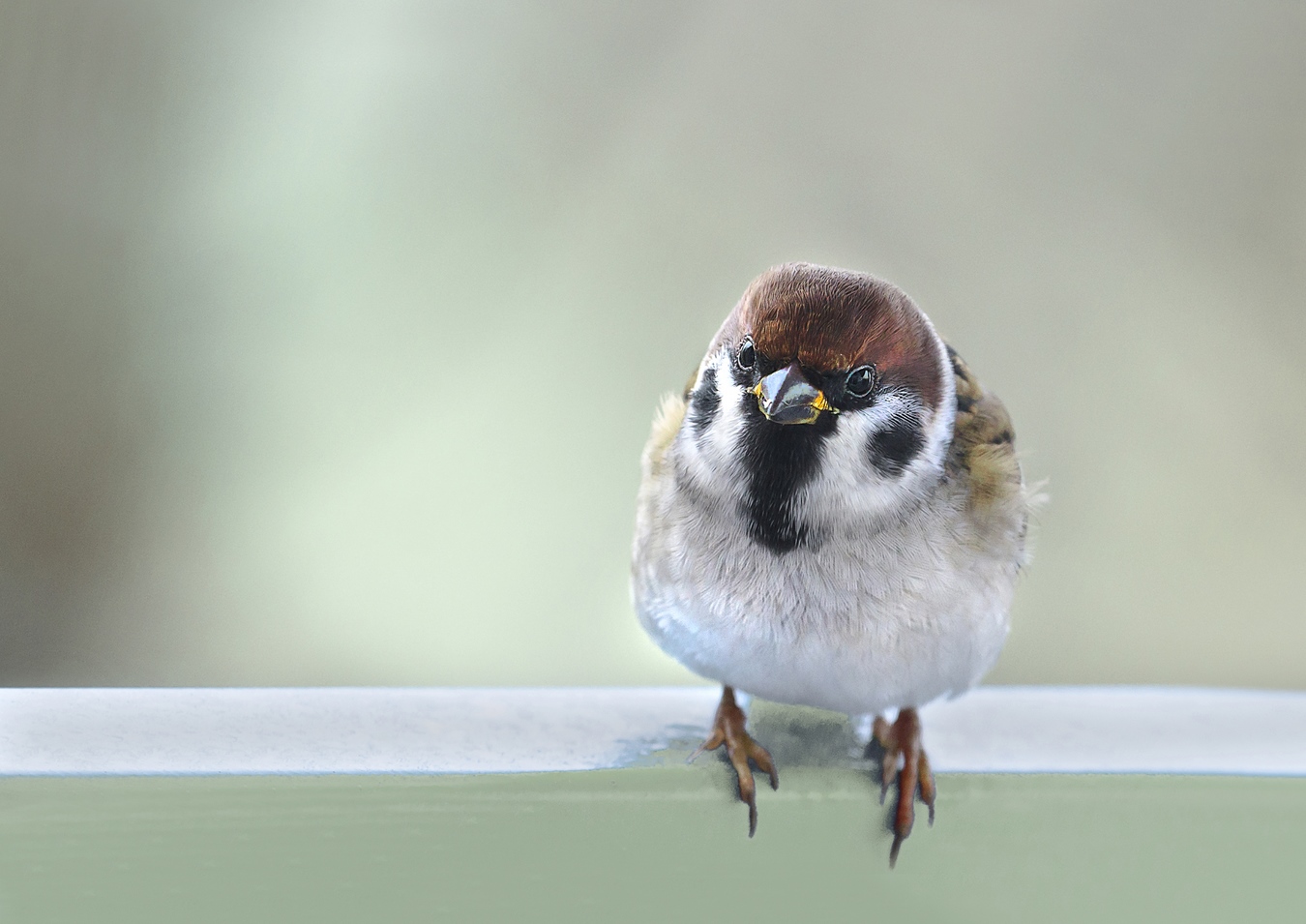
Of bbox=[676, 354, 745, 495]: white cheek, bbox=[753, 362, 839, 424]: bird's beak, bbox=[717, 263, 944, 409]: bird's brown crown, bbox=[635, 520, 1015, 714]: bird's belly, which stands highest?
bbox=[717, 263, 944, 409]: bird's brown crown

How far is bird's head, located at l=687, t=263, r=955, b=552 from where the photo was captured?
3.13 ft

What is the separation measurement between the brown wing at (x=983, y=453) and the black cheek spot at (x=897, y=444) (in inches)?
1.9

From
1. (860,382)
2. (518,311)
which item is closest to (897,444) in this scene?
(860,382)

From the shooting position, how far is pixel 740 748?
1037mm

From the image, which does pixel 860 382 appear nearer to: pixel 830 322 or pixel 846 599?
pixel 830 322

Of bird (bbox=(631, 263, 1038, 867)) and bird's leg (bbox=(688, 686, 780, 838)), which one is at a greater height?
bird (bbox=(631, 263, 1038, 867))

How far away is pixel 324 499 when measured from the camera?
2.18 m

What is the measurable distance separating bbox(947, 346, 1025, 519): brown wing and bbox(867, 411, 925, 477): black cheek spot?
0.05 metres

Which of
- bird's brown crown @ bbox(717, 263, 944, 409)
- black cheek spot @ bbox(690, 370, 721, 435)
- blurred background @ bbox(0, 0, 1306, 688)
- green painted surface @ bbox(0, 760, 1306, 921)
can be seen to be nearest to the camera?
green painted surface @ bbox(0, 760, 1306, 921)

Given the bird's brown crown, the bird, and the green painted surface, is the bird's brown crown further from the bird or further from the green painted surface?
the green painted surface

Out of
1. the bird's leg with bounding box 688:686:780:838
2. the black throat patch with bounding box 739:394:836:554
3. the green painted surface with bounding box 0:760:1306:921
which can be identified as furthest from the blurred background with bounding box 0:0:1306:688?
the green painted surface with bounding box 0:760:1306:921

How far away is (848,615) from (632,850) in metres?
0.26

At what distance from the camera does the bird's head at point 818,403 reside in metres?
0.95

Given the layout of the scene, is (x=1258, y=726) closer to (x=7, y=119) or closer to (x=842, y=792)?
(x=842, y=792)
